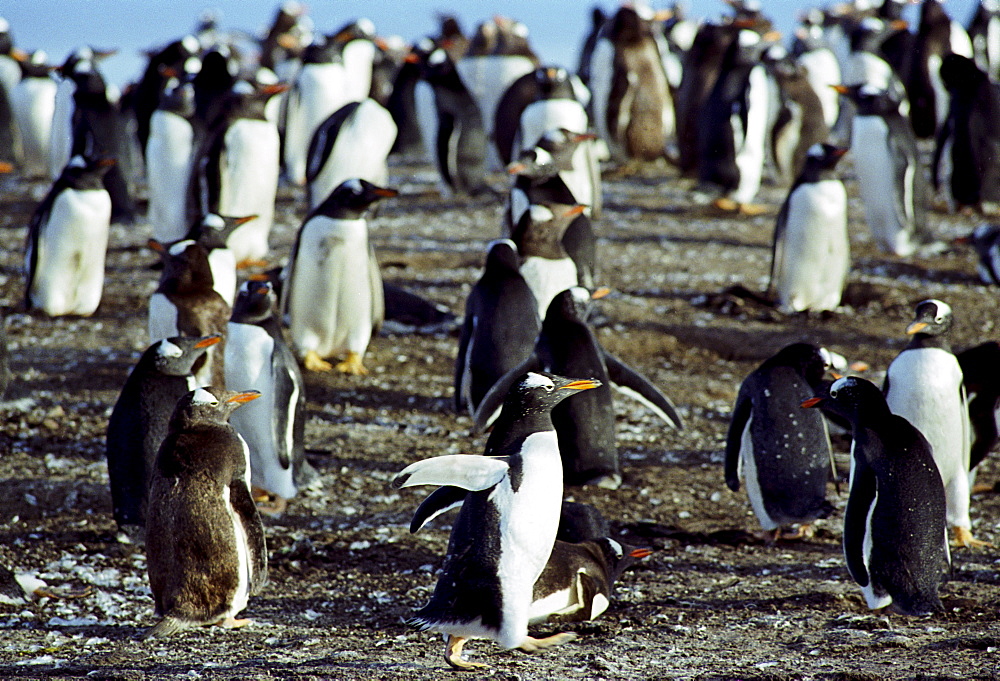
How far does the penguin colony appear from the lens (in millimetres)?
3748

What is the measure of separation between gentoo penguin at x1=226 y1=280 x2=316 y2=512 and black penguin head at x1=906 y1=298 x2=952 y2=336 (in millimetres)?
2482

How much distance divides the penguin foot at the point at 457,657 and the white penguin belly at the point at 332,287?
11.5 feet

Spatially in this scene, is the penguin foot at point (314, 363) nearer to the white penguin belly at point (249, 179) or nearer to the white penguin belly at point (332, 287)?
the white penguin belly at point (332, 287)

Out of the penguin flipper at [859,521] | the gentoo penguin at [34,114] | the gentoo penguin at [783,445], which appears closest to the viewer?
the penguin flipper at [859,521]

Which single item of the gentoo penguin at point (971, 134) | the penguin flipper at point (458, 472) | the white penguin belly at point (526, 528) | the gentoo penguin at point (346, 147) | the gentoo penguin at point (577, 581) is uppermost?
the gentoo penguin at point (971, 134)

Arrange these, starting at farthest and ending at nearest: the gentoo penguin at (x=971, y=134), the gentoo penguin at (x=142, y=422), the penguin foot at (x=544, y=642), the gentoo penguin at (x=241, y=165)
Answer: the gentoo penguin at (x=971, y=134) < the gentoo penguin at (x=241, y=165) < the gentoo penguin at (x=142, y=422) < the penguin foot at (x=544, y=642)

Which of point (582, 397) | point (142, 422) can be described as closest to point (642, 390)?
point (582, 397)

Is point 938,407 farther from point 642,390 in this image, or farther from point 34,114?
point 34,114

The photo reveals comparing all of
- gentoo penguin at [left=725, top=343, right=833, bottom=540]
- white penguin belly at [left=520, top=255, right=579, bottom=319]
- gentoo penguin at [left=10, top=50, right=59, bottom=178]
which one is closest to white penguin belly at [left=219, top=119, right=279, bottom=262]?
white penguin belly at [left=520, top=255, right=579, bottom=319]

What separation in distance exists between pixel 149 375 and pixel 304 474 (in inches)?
30.6

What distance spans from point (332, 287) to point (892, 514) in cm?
368

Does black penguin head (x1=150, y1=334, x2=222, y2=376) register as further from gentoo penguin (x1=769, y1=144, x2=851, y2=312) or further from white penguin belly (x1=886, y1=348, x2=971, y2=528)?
gentoo penguin (x1=769, y1=144, x2=851, y2=312)

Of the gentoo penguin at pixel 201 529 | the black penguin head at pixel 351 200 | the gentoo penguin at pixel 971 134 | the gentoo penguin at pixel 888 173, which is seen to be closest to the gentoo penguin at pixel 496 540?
the gentoo penguin at pixel 201 529

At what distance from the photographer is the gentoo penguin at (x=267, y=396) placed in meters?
4.95
